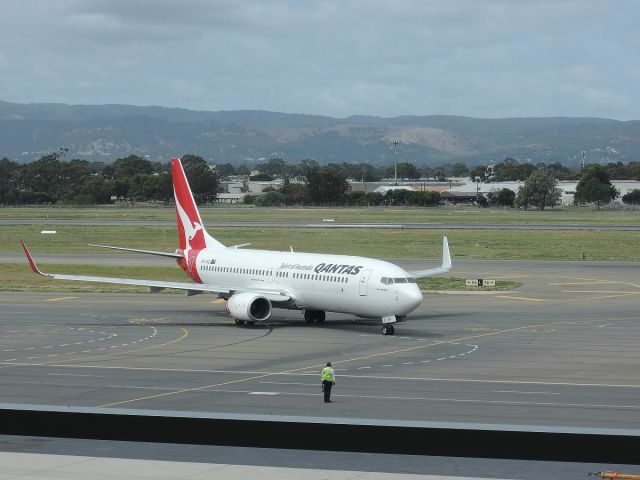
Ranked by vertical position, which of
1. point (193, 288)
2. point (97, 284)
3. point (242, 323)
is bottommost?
point (97, 284)

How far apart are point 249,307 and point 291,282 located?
9.21 ft

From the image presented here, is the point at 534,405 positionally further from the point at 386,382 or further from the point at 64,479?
the point at 64,479

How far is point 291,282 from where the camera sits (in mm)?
62281

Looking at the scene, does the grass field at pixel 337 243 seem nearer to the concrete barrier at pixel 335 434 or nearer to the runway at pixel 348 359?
the runway at pixel 348 359

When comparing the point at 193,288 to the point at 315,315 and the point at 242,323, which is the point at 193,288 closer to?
the point at 242,323

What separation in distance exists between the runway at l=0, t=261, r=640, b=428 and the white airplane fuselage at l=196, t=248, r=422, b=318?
5.33 feet

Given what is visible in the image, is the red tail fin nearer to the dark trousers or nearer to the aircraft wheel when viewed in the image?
the aircraft wheel

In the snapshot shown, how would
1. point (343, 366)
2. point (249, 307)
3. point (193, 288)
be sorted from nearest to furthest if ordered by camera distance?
1. point (343, 366)
2. point (249, 307)
3. point (193, 288)

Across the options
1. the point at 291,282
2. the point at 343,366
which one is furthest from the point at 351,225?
the point at 343,366

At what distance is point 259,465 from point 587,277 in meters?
74.3

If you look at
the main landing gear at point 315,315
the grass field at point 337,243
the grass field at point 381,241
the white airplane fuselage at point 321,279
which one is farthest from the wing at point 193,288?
the grass field at point 381,241

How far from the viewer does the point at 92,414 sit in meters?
21.6

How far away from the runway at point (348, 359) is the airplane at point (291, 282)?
4.22ft

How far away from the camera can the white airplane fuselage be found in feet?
186
